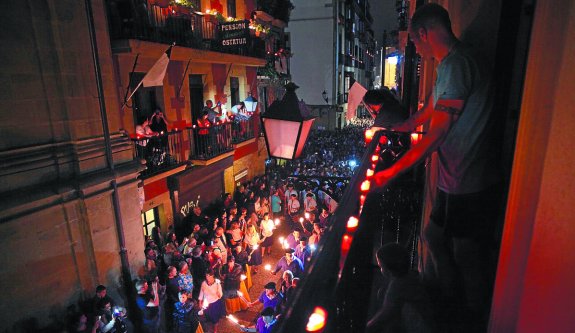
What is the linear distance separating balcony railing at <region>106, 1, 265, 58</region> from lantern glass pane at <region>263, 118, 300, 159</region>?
22.9ft

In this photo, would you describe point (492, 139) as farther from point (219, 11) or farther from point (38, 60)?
point (219, 11)

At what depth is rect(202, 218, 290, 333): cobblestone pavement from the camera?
Result: 9.87 meters

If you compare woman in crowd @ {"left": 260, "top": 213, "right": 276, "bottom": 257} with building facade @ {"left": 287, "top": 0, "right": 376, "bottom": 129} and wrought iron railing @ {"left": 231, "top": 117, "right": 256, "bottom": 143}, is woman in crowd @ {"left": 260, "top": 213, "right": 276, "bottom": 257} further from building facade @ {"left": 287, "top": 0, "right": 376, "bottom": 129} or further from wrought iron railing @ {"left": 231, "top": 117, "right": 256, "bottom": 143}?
building facade @ {"left": 287, "top": 0, "right": 376, "bottom": 129}

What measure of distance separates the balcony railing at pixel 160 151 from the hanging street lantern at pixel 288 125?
21.9 ft

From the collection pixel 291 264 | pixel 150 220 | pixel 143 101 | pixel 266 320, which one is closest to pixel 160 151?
pixel 143 101

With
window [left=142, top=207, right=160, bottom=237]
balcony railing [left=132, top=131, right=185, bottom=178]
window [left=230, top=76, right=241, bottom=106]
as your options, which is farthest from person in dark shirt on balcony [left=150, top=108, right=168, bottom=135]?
window [left=230, top=76, right=241, bottom=106]

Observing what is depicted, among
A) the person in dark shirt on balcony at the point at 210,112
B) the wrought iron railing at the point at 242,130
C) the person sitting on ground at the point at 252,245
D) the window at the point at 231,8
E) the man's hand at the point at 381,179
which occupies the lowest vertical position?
the person sitting on ground at the point at 252,245

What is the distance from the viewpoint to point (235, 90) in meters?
19.3

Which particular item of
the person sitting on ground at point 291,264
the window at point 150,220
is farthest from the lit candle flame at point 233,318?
the window at point 150,220

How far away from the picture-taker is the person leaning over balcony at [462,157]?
2305 millimetres

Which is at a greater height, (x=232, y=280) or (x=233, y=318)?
(x=232, y=280)

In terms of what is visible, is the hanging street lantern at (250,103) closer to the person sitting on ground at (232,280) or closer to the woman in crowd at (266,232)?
the woman in crowd at (266,232)

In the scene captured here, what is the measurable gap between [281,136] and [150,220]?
9255 millimetres

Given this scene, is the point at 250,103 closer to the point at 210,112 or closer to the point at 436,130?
the point at 210,112
